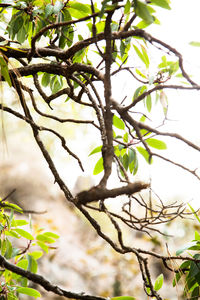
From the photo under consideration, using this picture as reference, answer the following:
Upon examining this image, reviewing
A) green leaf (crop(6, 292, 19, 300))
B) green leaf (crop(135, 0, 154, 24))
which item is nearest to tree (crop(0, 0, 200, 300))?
green leaf (crop(135, 0, 154, 24))

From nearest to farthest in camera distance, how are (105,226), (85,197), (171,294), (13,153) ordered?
(85,197), (171,294), (105,226), (13,153)

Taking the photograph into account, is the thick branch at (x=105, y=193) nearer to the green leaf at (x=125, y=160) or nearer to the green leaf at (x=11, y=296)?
the green leaf at (x=125, y=160)

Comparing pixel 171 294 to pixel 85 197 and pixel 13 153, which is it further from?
pixel 85 197

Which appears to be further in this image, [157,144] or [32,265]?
[32,265]

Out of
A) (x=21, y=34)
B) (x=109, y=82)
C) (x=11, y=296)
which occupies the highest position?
(x=21, y=34)

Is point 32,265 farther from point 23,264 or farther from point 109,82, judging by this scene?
point 109,82

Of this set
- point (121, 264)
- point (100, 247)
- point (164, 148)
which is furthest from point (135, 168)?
point (100, 247)

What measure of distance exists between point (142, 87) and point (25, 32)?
0.30 meters

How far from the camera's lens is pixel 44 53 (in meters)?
0.60

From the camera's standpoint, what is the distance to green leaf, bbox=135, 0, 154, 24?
14.9 inches

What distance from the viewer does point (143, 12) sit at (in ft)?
1.25

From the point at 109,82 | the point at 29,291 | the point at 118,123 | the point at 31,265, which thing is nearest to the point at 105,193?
the point at 109,82

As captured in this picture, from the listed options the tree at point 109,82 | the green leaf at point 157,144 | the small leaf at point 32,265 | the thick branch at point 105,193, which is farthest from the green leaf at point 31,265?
the thick branch at point 105,193

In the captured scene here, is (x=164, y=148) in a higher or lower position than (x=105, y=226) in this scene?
lower
